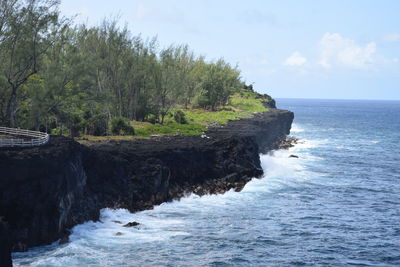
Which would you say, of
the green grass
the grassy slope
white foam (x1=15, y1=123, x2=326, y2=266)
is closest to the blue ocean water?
white foam (x1=15, y1=123, x2=326, y2=266)

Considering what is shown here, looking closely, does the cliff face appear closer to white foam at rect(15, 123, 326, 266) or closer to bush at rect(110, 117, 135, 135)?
white foam at rect(15, 123, 326, 266)

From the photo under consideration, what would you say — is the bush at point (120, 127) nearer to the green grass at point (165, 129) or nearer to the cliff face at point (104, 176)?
the green grass at point (165, 129)

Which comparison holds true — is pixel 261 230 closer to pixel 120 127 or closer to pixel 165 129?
pixel 120 127

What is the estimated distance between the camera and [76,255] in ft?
106

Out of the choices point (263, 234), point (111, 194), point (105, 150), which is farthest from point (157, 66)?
point (263, 234)

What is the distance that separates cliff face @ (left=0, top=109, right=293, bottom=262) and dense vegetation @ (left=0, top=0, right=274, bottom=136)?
7218 mm

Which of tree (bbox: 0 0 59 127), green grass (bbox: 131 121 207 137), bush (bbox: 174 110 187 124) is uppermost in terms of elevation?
tree (bbox: 0 0 59 127)

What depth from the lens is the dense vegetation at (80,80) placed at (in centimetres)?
4900

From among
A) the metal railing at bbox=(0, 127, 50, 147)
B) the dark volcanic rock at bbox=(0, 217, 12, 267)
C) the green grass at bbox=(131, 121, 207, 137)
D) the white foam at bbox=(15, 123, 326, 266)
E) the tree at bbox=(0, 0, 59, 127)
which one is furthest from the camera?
the green grass at bbox=(131, 121, 207, 137)

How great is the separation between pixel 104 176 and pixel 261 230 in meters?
14.8

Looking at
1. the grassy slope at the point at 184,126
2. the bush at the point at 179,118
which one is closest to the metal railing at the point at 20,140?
the grassy slope at the point at 184,126

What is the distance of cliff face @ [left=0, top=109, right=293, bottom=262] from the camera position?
33.2m

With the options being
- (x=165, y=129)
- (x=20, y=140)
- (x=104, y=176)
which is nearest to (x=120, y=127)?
(x=165, y=129)

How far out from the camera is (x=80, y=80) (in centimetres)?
5319
